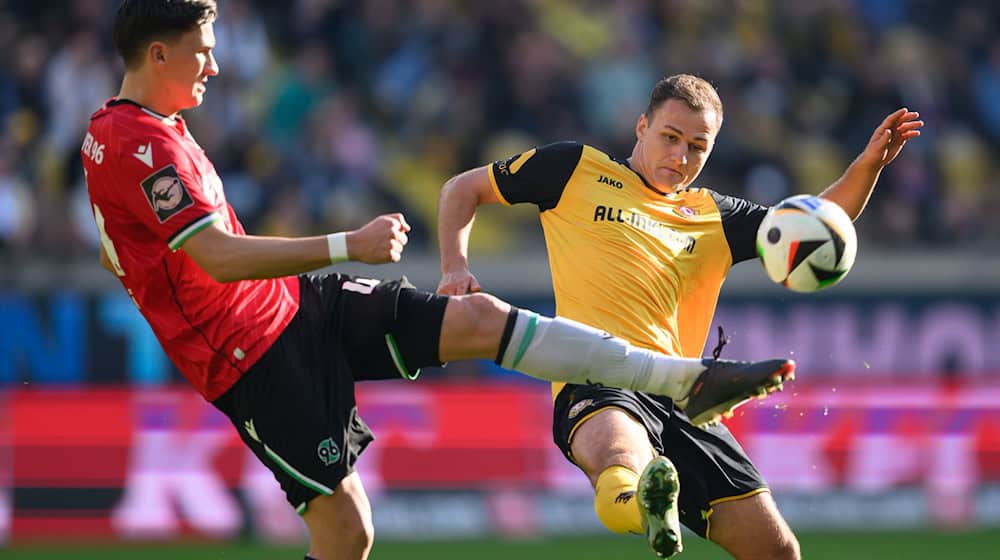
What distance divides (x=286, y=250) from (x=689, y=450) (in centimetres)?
214

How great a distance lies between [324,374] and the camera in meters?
5.89

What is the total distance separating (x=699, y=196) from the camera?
22.7ft

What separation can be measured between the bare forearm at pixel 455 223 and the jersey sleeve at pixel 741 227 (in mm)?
1144

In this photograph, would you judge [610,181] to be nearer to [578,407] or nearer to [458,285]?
[458,285]

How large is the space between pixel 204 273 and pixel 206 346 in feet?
0.96

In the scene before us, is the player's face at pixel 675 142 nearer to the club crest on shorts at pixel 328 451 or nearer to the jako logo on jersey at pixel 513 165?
the jako logo on jersey at pixel 513 165

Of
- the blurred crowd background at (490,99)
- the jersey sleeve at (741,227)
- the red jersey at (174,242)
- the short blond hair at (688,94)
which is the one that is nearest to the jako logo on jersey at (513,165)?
the short blond hair at (688,94)

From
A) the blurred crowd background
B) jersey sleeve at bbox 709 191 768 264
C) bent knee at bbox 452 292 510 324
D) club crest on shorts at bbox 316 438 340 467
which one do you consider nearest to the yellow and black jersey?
jersey sleeve at bbox 709 191 768 264

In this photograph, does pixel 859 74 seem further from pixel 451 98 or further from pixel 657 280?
pixel 657 280

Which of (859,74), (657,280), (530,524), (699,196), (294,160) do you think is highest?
(859,74)

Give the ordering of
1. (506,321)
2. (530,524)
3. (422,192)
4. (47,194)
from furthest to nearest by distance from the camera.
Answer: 1. (422,192)
2. (47,194)
3. (530,524)
4. (506,321)

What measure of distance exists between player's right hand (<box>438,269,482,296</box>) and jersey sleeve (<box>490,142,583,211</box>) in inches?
23.5

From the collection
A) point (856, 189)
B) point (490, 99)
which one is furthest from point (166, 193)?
point (490, 99)

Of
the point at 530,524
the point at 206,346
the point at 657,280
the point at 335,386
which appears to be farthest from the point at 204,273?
the point at 530,524
